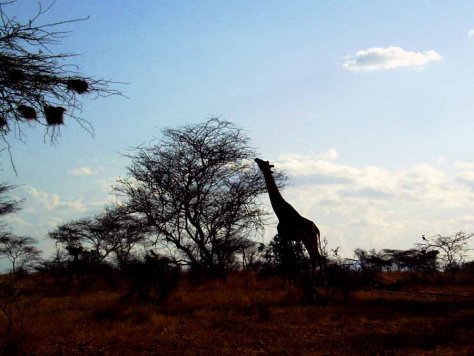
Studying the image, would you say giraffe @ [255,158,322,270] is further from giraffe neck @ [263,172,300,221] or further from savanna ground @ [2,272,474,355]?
savanna ground @ [2,272,474,355]

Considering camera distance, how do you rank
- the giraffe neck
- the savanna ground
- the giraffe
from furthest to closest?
the giraffe neck → the giraffe → the savanna ground

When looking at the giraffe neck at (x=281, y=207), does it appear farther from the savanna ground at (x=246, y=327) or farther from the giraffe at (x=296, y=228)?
the savanna ground at (x=246, y=327)

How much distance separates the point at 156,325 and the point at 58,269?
870 inches

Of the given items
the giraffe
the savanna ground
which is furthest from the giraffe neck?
the savanna ground

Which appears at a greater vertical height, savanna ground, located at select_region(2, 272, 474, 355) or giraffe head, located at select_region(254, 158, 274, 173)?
giraffe head, located at select_region(254, 158, 274, 173)

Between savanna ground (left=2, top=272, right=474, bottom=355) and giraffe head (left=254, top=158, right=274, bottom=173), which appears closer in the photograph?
savanna ground (left=2, top=272, right=474, bottom=355)

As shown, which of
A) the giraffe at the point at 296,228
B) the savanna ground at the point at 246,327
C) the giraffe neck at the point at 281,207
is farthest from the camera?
the giraffe neck at the point at 281,207

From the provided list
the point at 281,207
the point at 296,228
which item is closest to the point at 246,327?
the point at 296,228

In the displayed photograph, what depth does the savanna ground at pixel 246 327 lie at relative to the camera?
8016mm

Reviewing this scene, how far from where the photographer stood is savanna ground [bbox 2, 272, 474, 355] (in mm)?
8016

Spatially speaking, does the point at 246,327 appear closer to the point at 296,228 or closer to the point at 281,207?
the point at 296,228

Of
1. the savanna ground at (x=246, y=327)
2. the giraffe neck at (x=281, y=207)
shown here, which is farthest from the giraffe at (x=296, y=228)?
the savanna ground at (x=246, y=327)

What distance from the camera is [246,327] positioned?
984 centimetres

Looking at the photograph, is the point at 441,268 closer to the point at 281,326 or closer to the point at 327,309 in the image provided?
the point at 327,309
